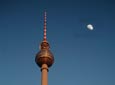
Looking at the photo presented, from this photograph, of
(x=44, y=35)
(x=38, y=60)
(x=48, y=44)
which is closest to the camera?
(x=38, y=60)

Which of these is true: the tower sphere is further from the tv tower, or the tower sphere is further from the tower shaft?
the tower shaft

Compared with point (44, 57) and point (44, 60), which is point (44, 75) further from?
point (44, 57)

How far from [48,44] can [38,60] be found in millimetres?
4947

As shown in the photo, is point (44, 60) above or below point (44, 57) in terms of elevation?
below

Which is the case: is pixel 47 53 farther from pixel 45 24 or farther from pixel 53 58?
pixel 45 24

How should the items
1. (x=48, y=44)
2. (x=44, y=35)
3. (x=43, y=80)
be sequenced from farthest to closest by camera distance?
1. (x=44, y=35)
2. (x=48, y=44)
3. (x=43, y=80)

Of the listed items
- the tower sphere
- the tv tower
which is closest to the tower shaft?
the tv tower

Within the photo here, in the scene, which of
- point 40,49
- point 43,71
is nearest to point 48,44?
point 40,49

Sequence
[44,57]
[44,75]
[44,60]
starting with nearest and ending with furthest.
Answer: [44,75], [44,60], [44,57]

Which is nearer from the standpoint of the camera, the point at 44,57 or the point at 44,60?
the point at 44,60

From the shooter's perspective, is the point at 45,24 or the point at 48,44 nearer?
the point at 48,44

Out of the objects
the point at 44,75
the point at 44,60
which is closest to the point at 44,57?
the point at 44,60

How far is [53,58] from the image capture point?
2291 inches

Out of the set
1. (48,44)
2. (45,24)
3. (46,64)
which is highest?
(45,24)
